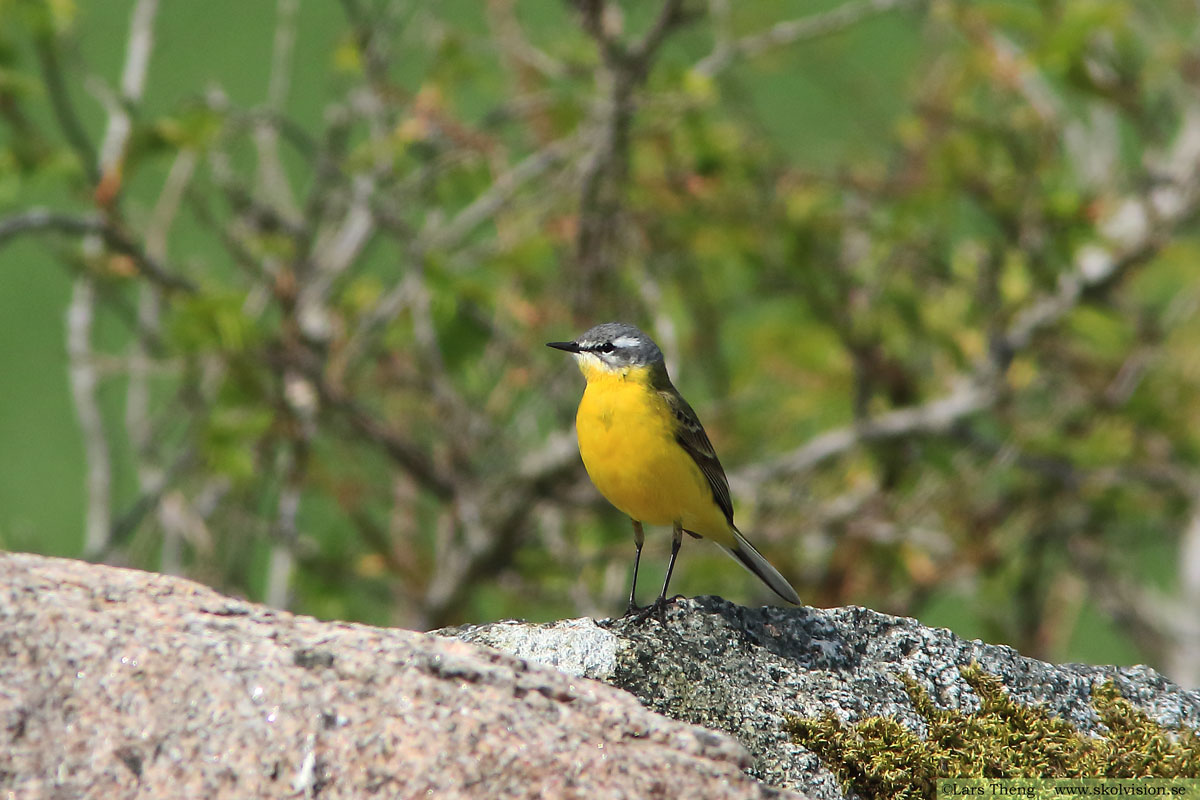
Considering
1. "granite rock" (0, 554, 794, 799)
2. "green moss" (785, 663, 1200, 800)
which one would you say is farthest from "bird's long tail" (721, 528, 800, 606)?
"granite rock" (0, 554, 794, 799)

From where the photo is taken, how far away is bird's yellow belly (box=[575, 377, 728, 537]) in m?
4.99

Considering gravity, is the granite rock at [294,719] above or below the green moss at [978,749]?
below

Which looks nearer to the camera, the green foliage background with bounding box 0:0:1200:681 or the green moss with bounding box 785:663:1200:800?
the green moss with bounding box 785:663:1200:800

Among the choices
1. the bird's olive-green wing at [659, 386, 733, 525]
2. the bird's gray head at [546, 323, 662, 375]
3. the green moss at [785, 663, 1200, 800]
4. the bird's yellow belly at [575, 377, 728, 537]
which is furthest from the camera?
the bird's gray head at [546, 323, 662, 375]

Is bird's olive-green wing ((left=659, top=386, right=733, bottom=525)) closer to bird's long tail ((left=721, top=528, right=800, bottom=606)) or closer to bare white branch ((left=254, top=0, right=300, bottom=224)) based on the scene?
bird's long tail ((left=721, top=528, right=800, bottom=606))

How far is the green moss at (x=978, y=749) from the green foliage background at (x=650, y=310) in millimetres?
3344

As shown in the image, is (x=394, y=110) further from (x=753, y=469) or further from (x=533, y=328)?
(x=753, y=469)

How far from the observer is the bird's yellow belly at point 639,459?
4.99 metres

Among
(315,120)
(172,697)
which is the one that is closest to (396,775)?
(172,697)

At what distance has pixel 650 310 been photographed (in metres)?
7.11

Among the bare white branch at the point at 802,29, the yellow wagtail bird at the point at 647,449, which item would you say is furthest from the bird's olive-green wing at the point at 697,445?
the bare white branch at the point at 802,29

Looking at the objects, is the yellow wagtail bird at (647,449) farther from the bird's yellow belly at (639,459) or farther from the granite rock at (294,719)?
the granite rock at (294,719)

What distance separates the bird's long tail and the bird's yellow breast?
8.8 inches

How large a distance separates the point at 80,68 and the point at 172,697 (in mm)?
5039
